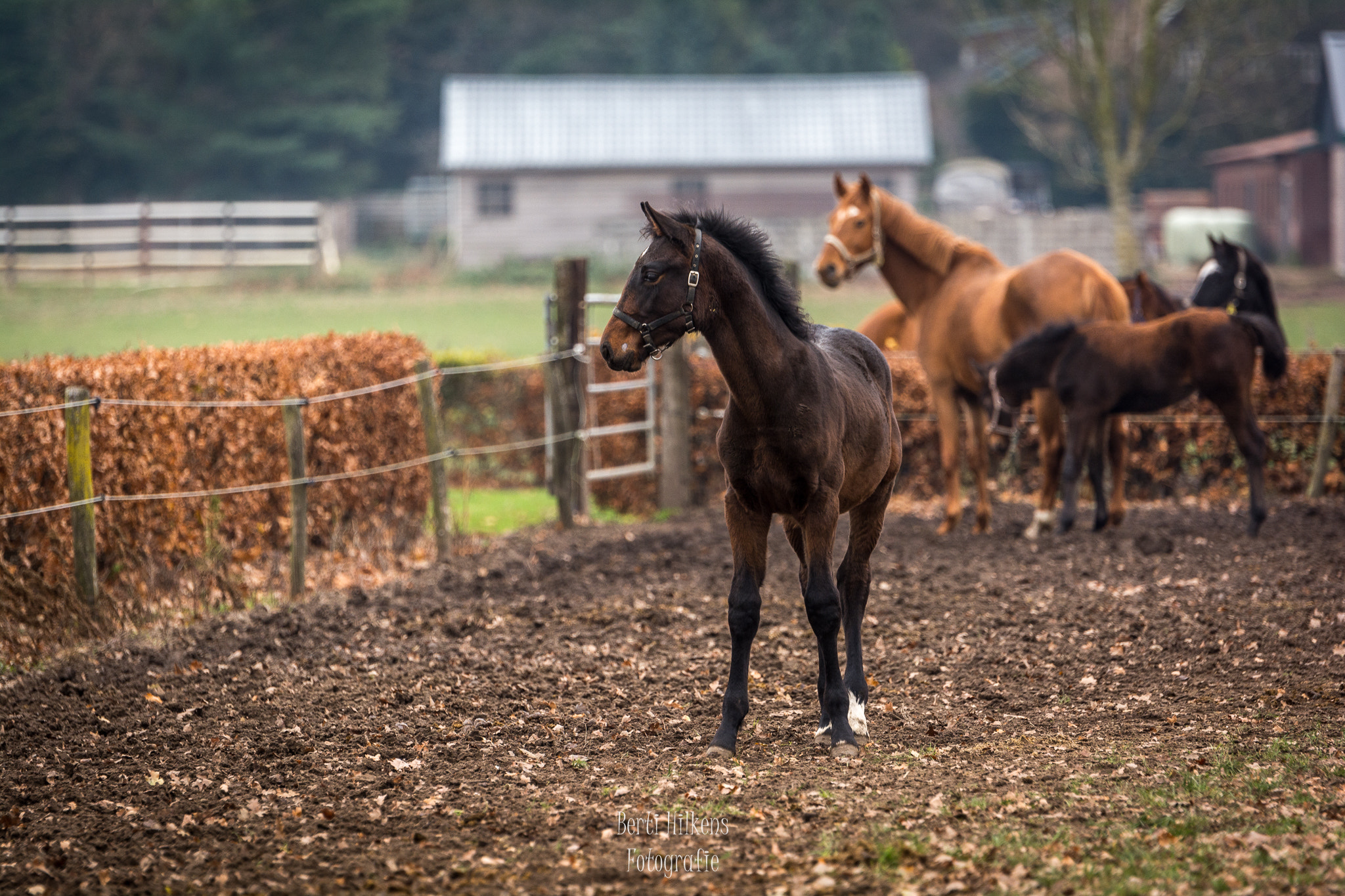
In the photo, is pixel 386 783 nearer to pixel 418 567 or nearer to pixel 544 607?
pixel 544 607

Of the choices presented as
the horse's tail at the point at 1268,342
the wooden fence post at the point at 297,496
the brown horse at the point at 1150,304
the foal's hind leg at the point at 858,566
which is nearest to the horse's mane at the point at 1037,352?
the horse's tail at the point at 1268,342

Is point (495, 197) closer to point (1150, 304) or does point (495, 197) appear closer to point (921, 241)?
point (921, 241)

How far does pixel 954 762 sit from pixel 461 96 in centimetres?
3539

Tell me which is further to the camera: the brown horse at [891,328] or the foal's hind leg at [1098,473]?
the brown horse at [891,328]

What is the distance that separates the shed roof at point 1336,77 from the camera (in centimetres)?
2981

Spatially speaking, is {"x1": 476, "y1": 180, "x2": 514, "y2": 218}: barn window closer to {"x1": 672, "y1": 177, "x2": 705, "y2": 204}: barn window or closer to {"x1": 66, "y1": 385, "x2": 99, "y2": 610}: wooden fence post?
{"x1": 672, "y1": 177, "x2": 705, "y2": 204}: barn window

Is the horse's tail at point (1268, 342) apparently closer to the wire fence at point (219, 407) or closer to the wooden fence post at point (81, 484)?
the wire fence at point (219, 407)

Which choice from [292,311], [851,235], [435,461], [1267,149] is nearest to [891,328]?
[851,235]

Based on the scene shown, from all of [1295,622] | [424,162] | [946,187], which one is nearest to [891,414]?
[1295,622]

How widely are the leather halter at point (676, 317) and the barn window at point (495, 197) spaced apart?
1262 inches

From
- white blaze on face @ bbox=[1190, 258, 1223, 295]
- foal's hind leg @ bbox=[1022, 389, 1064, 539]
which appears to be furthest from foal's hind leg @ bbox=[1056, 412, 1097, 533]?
white blaze on face @ bbox=[1190, 258, 1223, 295]

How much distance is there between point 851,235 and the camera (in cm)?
997

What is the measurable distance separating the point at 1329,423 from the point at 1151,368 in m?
2.63

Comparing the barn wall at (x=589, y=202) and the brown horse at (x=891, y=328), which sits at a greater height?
the barn wall at (x=589, y=202)
